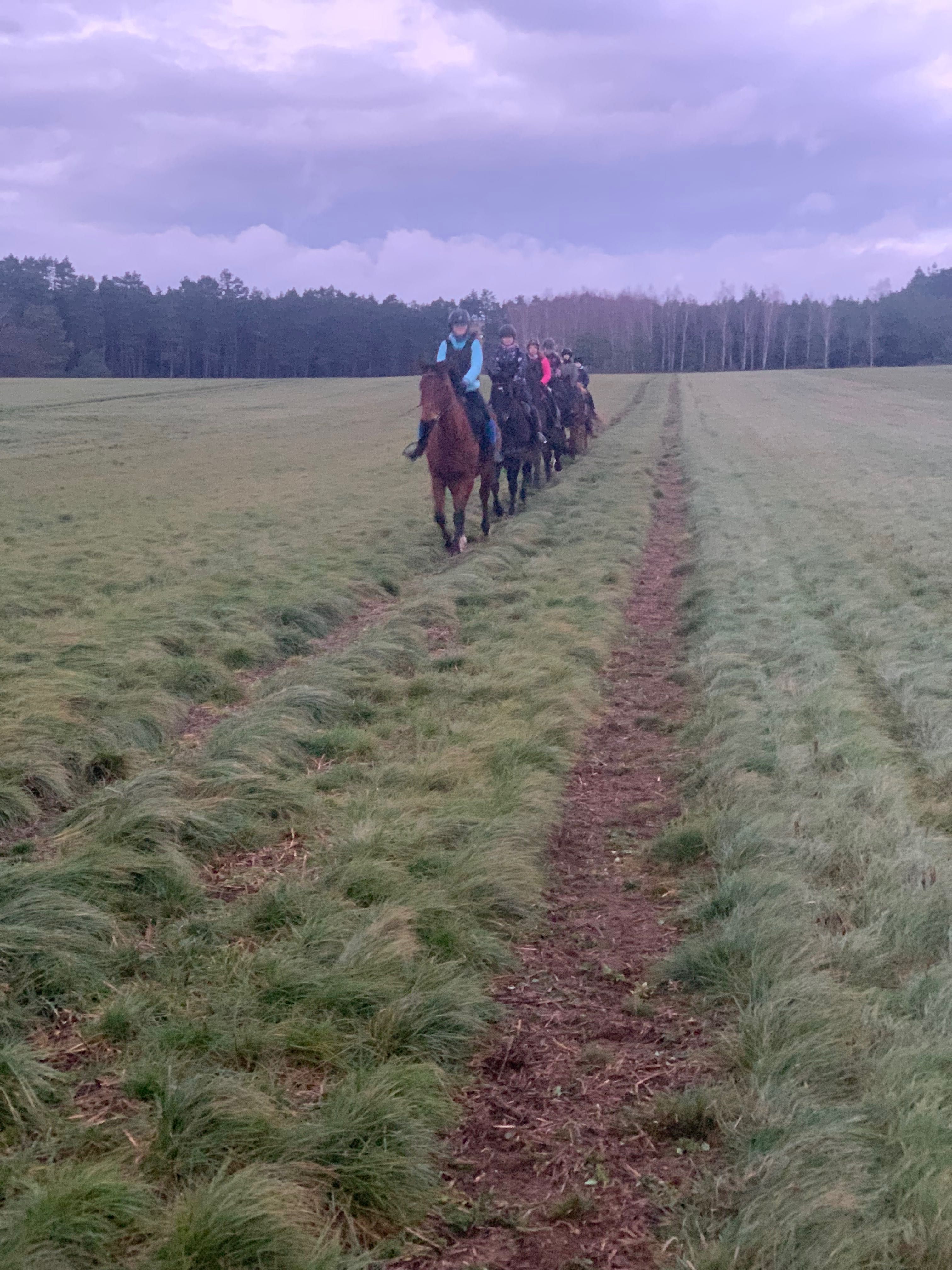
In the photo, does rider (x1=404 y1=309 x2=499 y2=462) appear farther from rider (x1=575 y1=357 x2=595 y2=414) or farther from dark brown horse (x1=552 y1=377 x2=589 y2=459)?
rider (x1=575 y1=357 x2=595 y2=414)

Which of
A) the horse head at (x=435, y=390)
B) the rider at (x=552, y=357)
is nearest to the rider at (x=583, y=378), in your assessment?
the rider at (x=552, y=357)

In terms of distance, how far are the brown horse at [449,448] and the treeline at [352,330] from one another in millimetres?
56093

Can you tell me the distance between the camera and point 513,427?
1627 centimetres

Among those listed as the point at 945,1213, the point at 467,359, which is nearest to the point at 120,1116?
the point at 945,1213

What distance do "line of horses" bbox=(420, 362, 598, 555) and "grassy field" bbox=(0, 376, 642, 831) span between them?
758mm

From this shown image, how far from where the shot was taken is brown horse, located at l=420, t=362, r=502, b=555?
12.2m

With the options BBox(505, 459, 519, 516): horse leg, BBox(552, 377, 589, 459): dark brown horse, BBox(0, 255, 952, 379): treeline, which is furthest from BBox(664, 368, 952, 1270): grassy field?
BBox(0, 255, 952, 379): treeline

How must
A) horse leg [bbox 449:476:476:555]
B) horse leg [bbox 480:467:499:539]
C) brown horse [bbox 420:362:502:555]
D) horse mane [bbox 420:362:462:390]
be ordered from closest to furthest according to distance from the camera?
horse mane [bbox 420:362:462:390] → brown horse [bbox 420:362:502:555] → horse leg [bbox 449:476:476:555] → horse leg [bbox 480:467:499:539]

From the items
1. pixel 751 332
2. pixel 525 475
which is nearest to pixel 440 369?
pixel 525 475

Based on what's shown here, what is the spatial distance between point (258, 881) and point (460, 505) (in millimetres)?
9486

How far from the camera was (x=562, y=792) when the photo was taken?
5.52 m

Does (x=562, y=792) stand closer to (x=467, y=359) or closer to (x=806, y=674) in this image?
(x=806, y=674)

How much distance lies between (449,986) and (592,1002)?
0.53 metres

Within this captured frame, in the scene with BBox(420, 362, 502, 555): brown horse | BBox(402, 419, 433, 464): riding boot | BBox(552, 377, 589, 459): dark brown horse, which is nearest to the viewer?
BBox(420, 362, 502, 555): brown horse
